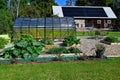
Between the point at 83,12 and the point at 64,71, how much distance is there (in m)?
39.3

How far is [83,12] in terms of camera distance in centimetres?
4788

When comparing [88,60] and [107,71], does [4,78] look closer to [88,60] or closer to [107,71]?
[107,71]

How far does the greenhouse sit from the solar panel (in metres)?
22.8

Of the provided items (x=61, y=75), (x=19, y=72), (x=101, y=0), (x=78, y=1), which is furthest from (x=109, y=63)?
(x=78, y=1)

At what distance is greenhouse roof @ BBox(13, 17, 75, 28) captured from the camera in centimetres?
2298

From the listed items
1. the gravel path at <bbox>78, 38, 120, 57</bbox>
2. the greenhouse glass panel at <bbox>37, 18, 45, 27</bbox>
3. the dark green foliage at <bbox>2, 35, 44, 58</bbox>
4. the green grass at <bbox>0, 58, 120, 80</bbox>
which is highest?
the greenhouse glass panel at <bbox>37, 18, 45, 27</bbox>

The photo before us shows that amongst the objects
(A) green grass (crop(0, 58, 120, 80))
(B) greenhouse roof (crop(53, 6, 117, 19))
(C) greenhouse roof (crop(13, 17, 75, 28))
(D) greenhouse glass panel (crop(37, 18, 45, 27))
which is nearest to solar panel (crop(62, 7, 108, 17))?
(B) greenhouse roof (crop(53, 6, 117, 19))

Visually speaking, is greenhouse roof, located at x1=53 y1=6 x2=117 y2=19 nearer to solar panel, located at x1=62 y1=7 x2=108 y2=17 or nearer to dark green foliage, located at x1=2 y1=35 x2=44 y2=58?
solar panel, located at x1=62 y1=7 x2=108 y2=17

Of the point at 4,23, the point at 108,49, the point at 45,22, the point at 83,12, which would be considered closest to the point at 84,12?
the point at 83,12

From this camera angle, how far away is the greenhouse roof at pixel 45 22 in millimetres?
22984

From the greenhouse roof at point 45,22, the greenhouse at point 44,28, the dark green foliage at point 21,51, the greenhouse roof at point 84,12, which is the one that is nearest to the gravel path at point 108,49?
the dark green foliage at point 21,51

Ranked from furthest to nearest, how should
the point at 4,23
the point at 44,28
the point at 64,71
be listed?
the point at 4,23 → the point at 44,28 → the point at 64,71

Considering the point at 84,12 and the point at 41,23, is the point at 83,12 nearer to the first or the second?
the point at 84,12

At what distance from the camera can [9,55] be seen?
11820 mm
